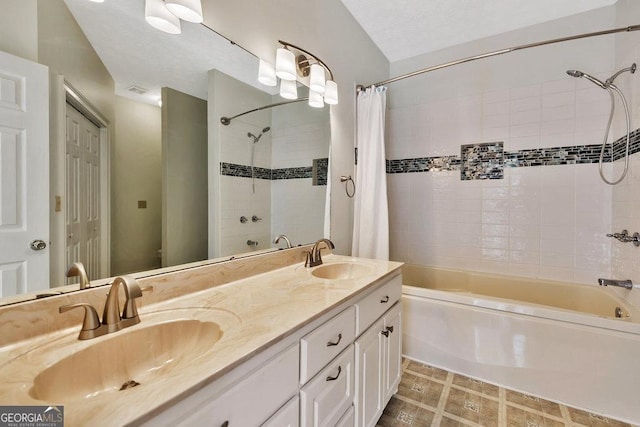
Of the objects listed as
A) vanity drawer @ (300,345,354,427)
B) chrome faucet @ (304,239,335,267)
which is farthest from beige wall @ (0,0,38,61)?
chrome faucet @ (304,239,335,267)

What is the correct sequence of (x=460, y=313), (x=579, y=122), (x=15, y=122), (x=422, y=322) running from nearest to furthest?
1. (x=15, y=122)
2. (x=460, y=313)
3. (x=422, y=322)
4. (x=579, y=122)

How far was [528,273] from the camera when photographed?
2.38 m

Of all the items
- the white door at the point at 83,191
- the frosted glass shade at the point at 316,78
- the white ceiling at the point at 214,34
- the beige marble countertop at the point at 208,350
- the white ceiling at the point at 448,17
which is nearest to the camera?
the beige marble countertop at the point at 208,350

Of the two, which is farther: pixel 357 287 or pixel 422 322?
pixel 422 322

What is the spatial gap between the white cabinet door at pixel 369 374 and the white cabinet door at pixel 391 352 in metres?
0.06

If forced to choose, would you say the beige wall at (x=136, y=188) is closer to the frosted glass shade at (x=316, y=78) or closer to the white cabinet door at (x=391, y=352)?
the frosted glass shade at (x=316, y=78)

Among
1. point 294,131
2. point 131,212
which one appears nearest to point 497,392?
point 294,131

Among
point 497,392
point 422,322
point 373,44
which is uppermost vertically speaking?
point 373,44

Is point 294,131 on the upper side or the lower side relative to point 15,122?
upper

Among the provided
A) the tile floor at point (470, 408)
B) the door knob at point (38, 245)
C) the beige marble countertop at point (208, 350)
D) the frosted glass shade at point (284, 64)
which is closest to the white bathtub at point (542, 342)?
the tile floor at point (470, 408)

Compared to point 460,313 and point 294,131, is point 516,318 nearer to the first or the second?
point 460,313

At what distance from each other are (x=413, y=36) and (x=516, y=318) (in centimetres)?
243

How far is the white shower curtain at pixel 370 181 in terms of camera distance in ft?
7.55

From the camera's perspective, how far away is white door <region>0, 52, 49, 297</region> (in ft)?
2.25
